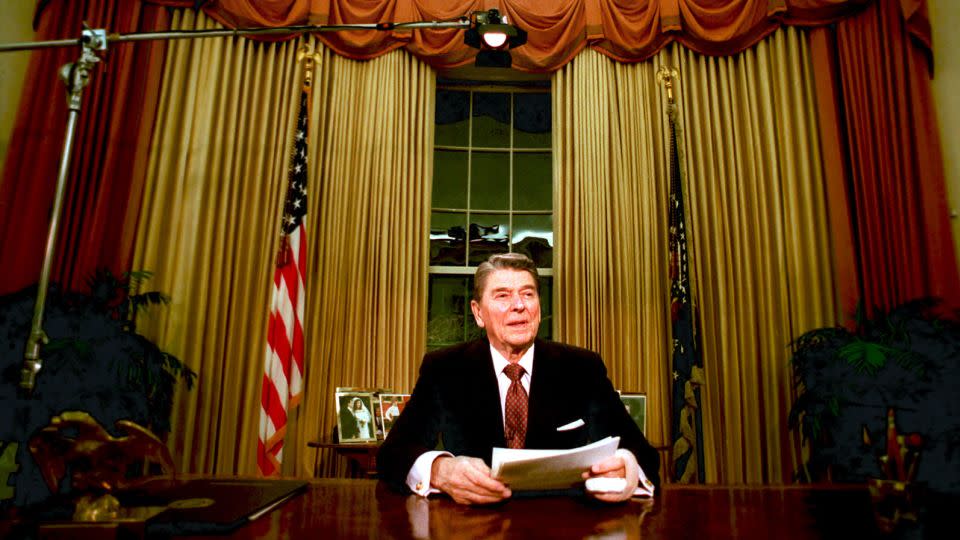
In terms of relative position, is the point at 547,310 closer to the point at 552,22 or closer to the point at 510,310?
the point at 552,22

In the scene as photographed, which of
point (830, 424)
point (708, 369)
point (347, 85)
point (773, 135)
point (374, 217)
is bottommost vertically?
point (830, 424)

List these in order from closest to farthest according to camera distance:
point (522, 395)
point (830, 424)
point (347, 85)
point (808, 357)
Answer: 1. point (522, 395)
2. point (830, 424)
3. point (808, 357)
4. point (347, 85)

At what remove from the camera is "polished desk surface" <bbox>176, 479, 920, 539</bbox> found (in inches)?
38.9

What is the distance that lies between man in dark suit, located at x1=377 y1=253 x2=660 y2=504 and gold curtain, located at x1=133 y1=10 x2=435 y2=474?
190cm

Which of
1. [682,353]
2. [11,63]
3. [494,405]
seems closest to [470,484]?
[494,405]

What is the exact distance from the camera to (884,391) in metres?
2.71

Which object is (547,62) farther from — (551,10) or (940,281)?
(940,281)

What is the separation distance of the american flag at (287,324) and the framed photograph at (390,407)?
48cm

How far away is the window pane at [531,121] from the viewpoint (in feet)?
15.1

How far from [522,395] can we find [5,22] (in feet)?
12.6

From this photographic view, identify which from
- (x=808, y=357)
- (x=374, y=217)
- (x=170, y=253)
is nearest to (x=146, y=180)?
(x=170, y=253)

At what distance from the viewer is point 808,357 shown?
306 centimetres

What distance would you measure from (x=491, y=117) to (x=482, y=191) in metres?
0.60

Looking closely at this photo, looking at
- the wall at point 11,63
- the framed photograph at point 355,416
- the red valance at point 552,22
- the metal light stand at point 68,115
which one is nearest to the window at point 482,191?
the red valance at point 552,22
